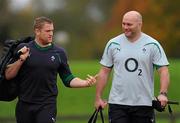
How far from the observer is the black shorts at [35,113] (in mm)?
10000

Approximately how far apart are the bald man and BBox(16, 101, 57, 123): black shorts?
2.23 ft

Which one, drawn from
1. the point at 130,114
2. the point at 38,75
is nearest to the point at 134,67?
the point at 130,114

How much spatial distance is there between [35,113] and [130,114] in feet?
3.99

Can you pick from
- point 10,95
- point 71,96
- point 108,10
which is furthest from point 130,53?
point 108,10

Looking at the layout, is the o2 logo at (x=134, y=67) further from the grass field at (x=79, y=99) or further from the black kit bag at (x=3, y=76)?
the grass field at (x=79, y=99)

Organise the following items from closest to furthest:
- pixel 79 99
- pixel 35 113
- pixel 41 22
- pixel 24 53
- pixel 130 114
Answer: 1. pixel 24 53
2. pixel 41 22
3. pixel 35 113
4. pixel 130 114
5. pixel 79 99

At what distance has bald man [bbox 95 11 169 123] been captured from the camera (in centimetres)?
997

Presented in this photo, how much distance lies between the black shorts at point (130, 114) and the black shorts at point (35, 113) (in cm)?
80

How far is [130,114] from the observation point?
10.2 metres

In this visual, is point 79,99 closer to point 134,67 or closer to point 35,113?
point 35,113

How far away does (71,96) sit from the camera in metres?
27.4

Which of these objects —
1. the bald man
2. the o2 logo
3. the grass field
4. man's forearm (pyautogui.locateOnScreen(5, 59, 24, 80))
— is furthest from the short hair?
the grass field

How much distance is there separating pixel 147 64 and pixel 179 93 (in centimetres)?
1777

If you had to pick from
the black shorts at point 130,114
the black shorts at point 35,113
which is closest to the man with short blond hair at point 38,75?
the black shorts at point 35,113
